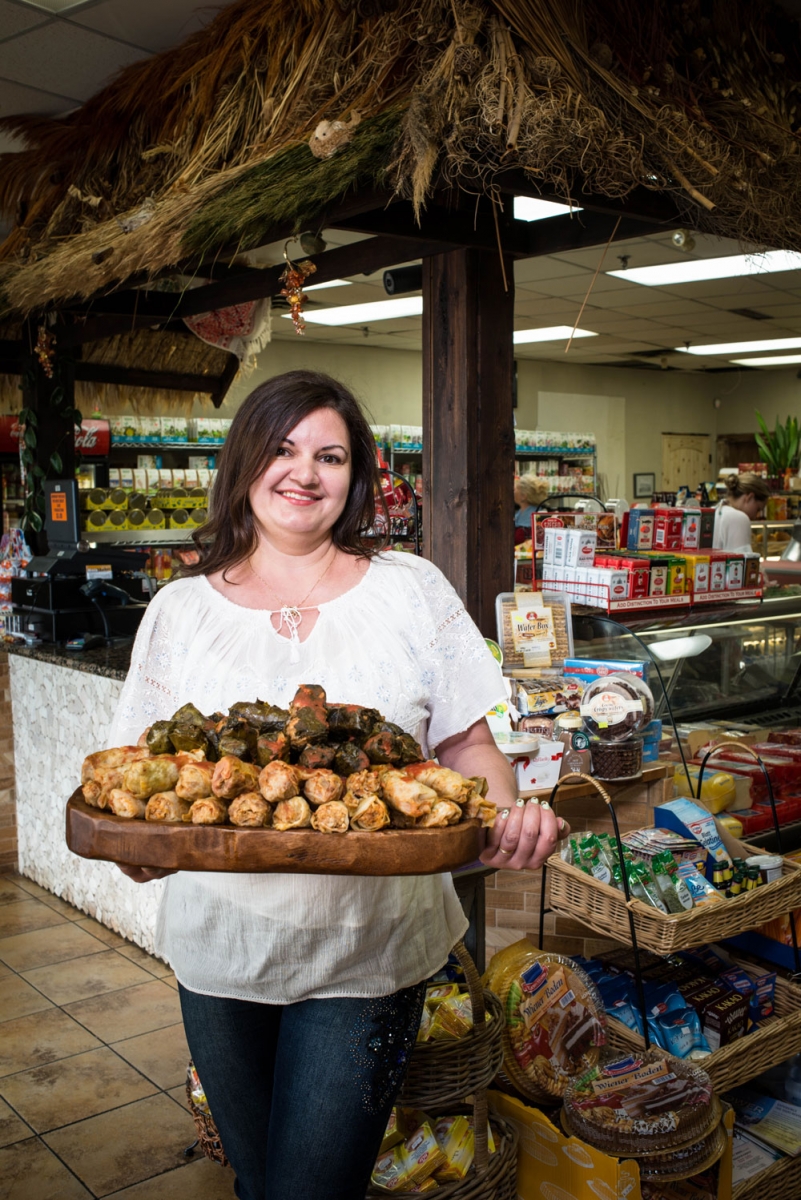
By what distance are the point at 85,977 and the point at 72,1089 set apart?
0.73 metres

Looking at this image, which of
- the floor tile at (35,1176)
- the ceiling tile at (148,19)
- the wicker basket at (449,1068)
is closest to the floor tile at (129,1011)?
the floor tile at (35,1176)

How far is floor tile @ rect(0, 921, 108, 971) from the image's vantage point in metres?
3.78

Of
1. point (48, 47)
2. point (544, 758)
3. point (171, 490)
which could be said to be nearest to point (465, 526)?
point (544, 758)

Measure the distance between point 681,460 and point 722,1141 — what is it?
519 inches

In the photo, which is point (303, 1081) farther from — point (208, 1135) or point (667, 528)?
point (667, 528)

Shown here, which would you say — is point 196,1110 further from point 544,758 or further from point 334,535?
point 334,535

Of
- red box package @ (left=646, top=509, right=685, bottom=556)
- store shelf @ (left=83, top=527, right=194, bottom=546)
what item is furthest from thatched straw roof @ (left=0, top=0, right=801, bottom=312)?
store shelf @ (left=83, top=527, right=194, bottom=546)

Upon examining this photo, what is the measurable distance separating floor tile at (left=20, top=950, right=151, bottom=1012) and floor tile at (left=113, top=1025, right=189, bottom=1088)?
0.38 metres

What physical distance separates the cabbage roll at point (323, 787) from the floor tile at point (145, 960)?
2.69m

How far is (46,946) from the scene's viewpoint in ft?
12.8

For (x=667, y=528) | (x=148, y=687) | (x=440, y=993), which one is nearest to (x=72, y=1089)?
(x=440, y=993)

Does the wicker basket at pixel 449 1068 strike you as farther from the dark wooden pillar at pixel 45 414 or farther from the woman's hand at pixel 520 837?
the dark wooden pillar at pixel 45 414

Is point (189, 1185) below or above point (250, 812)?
below

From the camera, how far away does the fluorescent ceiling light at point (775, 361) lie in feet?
41.0
